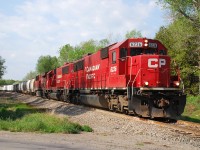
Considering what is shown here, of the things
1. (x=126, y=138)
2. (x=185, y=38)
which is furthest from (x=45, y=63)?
(x=126, y=138)

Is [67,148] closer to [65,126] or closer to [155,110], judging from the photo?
[65,126]

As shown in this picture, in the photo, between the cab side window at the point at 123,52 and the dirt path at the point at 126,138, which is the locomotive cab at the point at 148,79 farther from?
the dirt path at the point at 126,138

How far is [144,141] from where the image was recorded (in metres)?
10.4

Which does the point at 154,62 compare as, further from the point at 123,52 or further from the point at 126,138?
the point at 126,138

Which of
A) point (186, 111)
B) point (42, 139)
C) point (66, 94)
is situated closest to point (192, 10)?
point (186, 111)

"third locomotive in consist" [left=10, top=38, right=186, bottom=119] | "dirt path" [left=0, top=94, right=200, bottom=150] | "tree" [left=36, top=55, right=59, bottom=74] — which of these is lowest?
"dirt path" [left=0, top=94, right=200, bottom=150]

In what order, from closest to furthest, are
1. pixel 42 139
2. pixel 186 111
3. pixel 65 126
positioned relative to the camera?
pixel 42 139 → pixel 65 126 → pixel 186 111

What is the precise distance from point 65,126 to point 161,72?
5.97m

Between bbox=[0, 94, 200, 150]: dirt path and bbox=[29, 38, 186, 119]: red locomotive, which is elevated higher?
bbox=[29, 38, 186, 119]: red locomotive

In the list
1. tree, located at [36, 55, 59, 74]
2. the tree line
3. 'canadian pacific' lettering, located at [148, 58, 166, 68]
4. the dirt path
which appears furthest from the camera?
tree, located at [36, 55, 59, 74]

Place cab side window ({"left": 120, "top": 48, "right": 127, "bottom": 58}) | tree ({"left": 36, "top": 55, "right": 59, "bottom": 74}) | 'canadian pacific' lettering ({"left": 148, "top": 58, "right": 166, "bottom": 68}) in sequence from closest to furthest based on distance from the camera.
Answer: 1. 'canadian pacific' lettering ({"left": 148, "top": 58, "right": 166, "bottom": 68})
2. cab side window ({"left": 120, "top": 48, "right": 127, "bottom": 58})
3. tree ({"left": 36, "top": 55, "right": 59, "bottom": 74})

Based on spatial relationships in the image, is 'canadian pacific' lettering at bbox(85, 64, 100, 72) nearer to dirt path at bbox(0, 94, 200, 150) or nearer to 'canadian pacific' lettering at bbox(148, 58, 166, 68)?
'canadian pacific' lettering at bbox(148, 58, 166, 68)

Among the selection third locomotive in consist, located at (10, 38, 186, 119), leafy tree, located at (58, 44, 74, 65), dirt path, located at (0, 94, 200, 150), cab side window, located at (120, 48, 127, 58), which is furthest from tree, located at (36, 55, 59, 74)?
dirt path, located at (0, 94, 200, 150)

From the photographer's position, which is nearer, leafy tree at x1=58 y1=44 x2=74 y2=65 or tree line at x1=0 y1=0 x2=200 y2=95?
tree line at x1=0 y1=0 x2=200 y2=95
